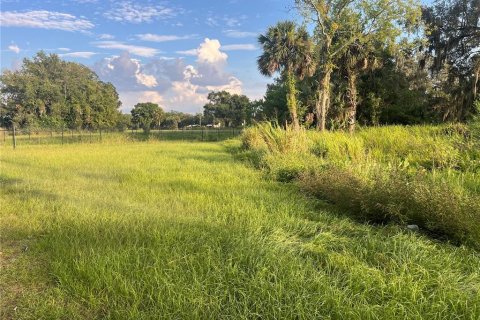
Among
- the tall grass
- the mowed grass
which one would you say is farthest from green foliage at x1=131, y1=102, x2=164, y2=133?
the mowed grass

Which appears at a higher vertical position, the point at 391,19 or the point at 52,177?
the point at 391,19

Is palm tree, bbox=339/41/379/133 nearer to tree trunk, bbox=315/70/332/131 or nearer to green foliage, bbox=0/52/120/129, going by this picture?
tree trunk, bbox=315/70/332/131

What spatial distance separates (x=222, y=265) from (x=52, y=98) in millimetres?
68721

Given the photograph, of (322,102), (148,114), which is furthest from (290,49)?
(148,114)

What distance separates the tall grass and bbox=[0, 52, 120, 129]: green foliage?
53826 millimetres

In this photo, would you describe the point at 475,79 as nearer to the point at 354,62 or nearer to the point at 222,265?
the point at 354,62

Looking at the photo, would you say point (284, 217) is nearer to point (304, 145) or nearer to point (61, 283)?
point (61, 283)

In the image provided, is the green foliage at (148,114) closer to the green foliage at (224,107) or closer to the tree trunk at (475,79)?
the green foliage at (224,107)

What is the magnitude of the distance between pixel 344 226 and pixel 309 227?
17.5 inches

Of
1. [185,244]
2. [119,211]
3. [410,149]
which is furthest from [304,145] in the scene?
[185,244]

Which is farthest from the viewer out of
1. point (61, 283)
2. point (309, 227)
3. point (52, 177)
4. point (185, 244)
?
point (52, 177)

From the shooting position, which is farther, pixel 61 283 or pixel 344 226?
pixel 344 226

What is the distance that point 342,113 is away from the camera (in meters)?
29.5

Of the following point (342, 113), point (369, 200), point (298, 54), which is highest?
point (298, 54)
